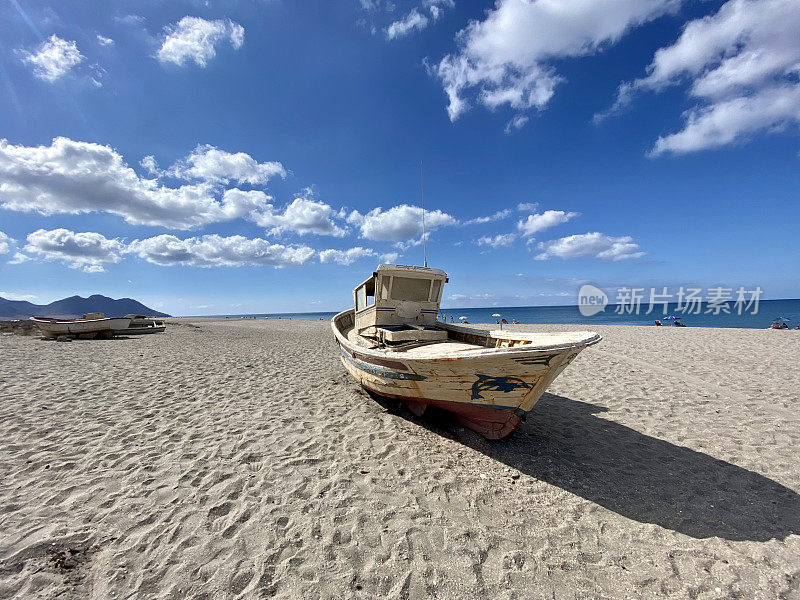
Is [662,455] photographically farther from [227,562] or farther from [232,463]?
[232,463]

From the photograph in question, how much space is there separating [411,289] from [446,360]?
374cm

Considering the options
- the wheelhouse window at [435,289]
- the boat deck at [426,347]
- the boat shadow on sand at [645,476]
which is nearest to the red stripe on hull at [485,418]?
the boat shadow on sand at [645,476]

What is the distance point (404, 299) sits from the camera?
8008 mm

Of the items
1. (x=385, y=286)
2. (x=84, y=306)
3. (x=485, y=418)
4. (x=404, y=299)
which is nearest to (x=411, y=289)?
(x=404, y=299)

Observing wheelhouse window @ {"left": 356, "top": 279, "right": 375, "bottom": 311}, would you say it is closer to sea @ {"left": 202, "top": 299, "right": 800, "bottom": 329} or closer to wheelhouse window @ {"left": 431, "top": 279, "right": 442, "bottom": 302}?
wheelhouse window @ {"left": 431, "top": 279, "right": 442, "bottom": 302}

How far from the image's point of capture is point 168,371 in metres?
9.55

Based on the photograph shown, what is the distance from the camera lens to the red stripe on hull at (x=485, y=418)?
15.3 feet

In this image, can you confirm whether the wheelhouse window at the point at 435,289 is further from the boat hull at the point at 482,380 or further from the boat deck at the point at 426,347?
the boat hull at the point at 482,380

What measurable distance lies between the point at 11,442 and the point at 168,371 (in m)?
4.91

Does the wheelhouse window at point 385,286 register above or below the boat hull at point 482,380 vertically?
above

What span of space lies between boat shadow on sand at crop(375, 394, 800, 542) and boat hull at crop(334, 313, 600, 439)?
626 mm

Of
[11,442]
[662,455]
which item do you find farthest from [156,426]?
[662,455]

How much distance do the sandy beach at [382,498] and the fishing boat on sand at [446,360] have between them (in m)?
0.73

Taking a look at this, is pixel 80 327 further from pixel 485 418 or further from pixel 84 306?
pixel 84 306
